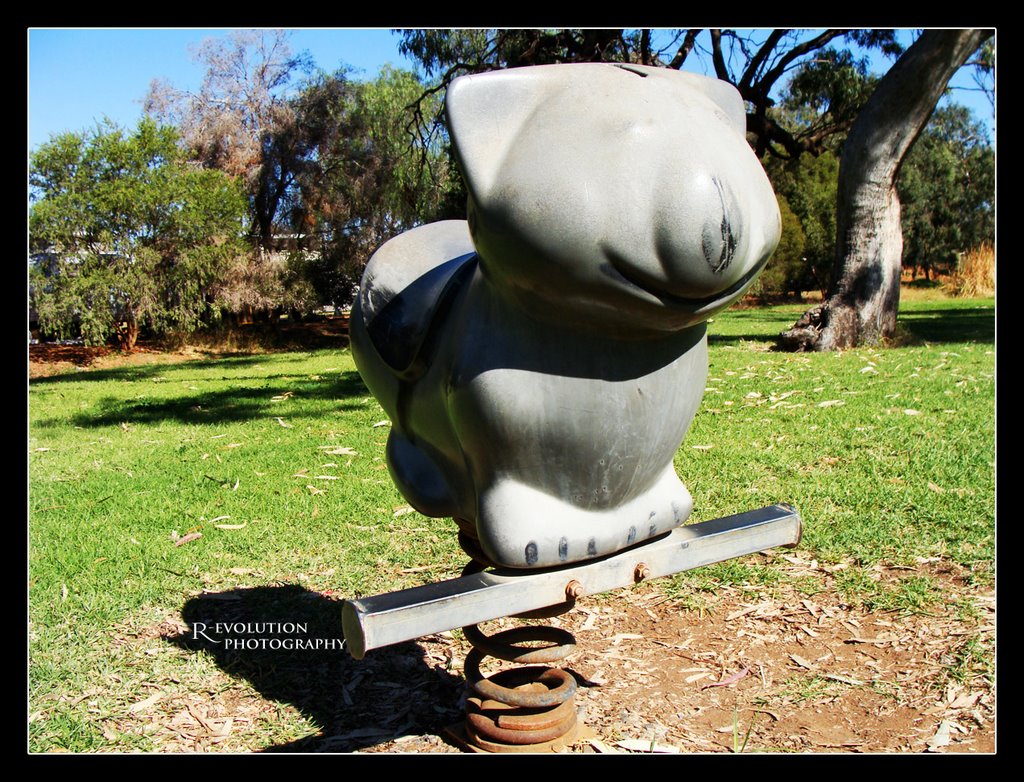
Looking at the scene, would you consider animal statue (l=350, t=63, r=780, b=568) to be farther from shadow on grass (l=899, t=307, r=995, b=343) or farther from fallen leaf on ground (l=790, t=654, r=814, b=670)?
shadow on grass (l=899, t=307, r=995, b=343)

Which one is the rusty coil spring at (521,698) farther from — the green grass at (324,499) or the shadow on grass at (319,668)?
the green grass at (324,499)

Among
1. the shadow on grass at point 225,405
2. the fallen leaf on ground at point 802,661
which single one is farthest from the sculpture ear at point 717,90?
the shadow on grass at point 225,405

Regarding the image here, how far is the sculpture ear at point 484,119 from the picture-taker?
164 cm

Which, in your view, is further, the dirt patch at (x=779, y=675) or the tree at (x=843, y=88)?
the tree at (x=843, y=88)

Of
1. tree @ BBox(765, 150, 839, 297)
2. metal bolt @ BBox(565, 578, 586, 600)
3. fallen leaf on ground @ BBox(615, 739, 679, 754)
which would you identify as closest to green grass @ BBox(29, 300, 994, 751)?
fallen leaf on ground @ BBox(615, 739, 679, 754)

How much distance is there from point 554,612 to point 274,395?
692 cm

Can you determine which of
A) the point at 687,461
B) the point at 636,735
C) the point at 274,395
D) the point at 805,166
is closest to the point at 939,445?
the point at 687,461

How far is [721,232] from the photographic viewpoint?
1.58 meters

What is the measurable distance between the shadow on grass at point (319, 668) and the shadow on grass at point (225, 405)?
12.9 ft

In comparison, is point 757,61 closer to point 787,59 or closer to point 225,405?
point 787,59

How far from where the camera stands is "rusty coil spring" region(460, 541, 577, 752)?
2248 millimetres

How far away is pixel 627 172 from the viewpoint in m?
1.58

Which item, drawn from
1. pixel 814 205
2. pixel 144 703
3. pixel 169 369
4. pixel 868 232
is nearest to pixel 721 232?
pixel 144 703

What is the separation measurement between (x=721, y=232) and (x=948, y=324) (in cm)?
1218
